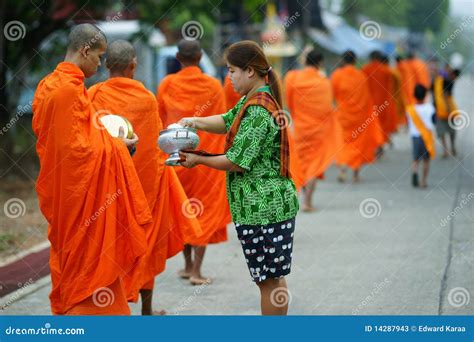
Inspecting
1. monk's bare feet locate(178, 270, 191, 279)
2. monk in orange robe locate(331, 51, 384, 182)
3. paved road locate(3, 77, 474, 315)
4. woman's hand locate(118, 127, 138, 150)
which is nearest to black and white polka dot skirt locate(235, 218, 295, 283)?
woman's hand locate(118, 127, 138, 150)

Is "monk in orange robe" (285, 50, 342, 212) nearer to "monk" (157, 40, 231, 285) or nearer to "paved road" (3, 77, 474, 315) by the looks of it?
"paved road" (3, 77, 474, 315)

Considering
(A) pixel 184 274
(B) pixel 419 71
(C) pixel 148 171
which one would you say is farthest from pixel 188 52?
(B) pixel 419 71

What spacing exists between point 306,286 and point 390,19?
59.6 metres

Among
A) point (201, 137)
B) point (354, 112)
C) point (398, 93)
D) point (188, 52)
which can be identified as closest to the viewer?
point (188, 52)

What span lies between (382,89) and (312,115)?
575 centimetres

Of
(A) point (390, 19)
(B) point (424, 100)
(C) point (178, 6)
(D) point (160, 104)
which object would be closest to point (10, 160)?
(C) point (178, 6)

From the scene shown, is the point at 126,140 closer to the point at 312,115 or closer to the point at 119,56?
the point at 119,56

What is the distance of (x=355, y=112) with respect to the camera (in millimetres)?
14258

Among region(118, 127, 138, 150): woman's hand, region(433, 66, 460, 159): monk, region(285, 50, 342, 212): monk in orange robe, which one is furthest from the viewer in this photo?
region(433, 66, 460, 159): monk

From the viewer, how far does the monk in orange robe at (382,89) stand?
16.0 meters

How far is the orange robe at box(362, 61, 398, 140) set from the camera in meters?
16.0

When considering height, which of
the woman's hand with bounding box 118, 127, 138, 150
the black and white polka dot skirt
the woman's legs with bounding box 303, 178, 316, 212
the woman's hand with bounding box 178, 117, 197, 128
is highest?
the woman's hand with bounding box 178, 117, 197, 128

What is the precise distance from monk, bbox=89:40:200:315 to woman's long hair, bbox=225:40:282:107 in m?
1.18

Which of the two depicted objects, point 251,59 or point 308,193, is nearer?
point 251,59
